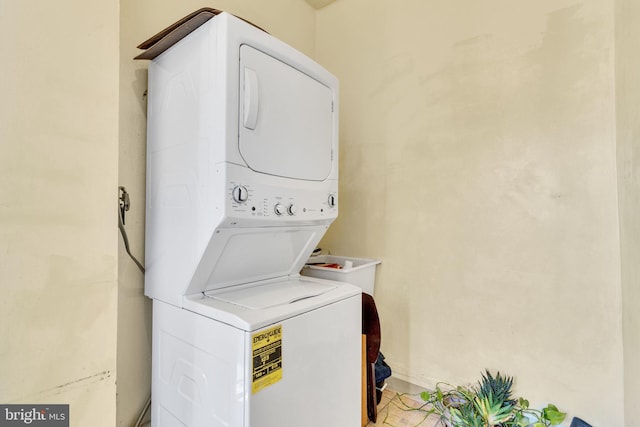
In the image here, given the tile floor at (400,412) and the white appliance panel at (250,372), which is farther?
the tile floor at (400,412)

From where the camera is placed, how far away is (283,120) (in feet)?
4.17

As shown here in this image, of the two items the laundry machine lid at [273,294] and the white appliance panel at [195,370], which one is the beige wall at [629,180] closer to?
the laundry machine lid at [273,294]

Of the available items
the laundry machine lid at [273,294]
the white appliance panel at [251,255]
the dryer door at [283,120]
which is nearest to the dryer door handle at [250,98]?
the dryer door at [283,120]

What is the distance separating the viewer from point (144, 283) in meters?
1.43

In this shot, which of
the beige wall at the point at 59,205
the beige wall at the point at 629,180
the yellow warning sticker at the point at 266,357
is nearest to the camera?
the beige wall at the point at 59,205

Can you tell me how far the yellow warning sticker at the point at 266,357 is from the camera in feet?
3.24

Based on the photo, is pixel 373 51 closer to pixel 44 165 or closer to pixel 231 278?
pixel 231 278

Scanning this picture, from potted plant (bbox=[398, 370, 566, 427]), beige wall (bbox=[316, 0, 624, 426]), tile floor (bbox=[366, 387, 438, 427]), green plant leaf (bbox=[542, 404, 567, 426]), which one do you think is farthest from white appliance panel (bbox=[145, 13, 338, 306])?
green plant leaf (bbox=[542, 404, 567, 426])

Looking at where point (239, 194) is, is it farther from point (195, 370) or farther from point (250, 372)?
point (195, 370)

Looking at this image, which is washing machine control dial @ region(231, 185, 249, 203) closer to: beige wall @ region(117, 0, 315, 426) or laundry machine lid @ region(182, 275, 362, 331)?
laundry machine lid @ region(182, 275, 362, 331)

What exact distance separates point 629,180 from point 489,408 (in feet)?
4.19

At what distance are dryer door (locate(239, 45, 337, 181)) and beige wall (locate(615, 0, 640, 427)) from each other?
4.18ft

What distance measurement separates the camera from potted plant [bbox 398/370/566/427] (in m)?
1.57

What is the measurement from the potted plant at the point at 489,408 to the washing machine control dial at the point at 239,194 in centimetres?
161
